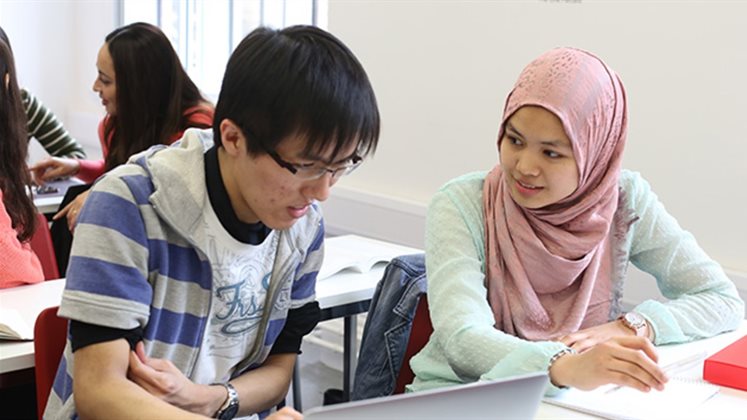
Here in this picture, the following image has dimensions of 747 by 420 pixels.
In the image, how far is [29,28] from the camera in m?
5.09

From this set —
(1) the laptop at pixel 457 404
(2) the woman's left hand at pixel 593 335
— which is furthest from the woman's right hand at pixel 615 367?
(1) the laptop at pixel 457 404

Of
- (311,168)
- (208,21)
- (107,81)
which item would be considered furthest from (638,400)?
(208,21)

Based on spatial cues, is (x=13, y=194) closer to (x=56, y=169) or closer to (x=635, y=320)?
(x=56, y=169)

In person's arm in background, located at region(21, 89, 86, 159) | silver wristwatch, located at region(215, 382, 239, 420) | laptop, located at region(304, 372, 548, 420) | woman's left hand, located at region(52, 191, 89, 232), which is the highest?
laptop, located at region(304, 372, 548, 420)

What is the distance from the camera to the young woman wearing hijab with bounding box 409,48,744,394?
174 centimetres

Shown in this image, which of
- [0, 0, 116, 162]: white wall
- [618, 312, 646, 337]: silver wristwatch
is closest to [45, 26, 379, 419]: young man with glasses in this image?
[618, 312, 646, 337]: silver wristwatch

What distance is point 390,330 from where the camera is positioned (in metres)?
1.89

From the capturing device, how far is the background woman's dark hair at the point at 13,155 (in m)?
2.31

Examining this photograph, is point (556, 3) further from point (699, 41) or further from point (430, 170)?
point (430, 170)

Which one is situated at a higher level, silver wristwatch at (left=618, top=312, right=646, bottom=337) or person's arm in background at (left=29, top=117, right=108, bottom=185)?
silver wristwatch at (left=618, top=312, right=646, bottom=337)

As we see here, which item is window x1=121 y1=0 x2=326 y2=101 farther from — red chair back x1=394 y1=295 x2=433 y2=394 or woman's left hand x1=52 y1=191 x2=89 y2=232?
red chair back x1=394 y1=295 x2=433 y2=394


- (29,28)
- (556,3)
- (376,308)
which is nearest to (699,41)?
(556,3)

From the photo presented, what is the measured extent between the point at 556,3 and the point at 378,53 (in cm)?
76

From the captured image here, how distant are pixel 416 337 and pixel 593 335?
0.34 m
